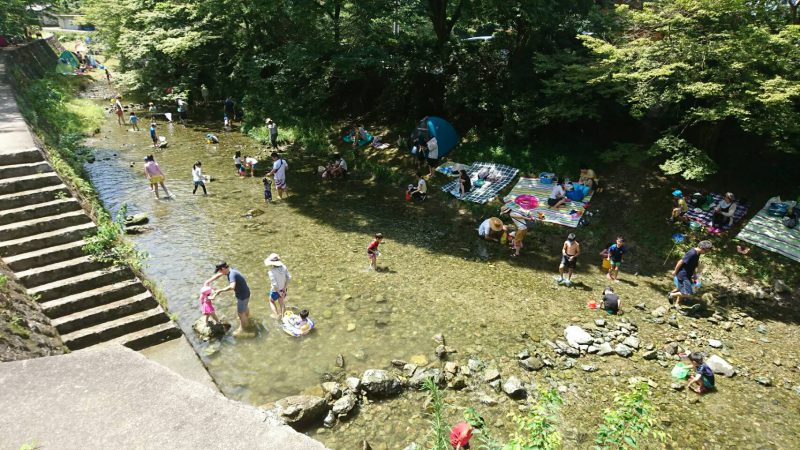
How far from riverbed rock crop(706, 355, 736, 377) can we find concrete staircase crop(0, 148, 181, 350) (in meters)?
12.3

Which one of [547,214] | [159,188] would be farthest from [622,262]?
[159,188]

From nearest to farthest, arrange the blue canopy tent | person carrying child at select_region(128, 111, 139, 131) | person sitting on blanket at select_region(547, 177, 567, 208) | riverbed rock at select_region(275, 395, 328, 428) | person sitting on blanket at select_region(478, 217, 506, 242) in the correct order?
riverbed rock at select_region(275, 395, 328, 428), person sitting on blanket at select_region(478, 217, 506, 242), person sitting on blanket at select_region(547, 177, 567, 208), the blue canopy tent, person carrying child at select_region(128, 111, 139, 131)

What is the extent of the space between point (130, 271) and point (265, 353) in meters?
3.67

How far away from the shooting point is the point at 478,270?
1433 cm

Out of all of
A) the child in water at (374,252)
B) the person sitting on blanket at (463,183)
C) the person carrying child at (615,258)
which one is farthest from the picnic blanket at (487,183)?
the child in water at (374,252)

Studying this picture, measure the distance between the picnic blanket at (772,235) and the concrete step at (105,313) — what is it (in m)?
17.2

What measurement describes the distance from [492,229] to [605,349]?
6074 millimetres

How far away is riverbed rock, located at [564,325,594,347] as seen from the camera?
1098 centimetres

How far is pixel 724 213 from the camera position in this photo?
47.5 ft

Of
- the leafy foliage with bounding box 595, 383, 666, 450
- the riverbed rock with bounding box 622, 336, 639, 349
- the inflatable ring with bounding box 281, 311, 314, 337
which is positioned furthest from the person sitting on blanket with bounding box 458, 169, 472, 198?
the leafy foliage with bounding box 595, 383, 666, 450

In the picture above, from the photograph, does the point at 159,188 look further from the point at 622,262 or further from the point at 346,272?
the point at 622,262

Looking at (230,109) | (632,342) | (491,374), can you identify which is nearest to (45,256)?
(491,374)

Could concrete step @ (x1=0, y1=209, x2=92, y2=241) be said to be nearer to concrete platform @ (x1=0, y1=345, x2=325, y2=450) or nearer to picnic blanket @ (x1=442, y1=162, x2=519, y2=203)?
concrete platform @ (x1=0, y1=345, x2=325, y2=450)

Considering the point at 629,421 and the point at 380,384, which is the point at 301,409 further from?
the point at 629,421
